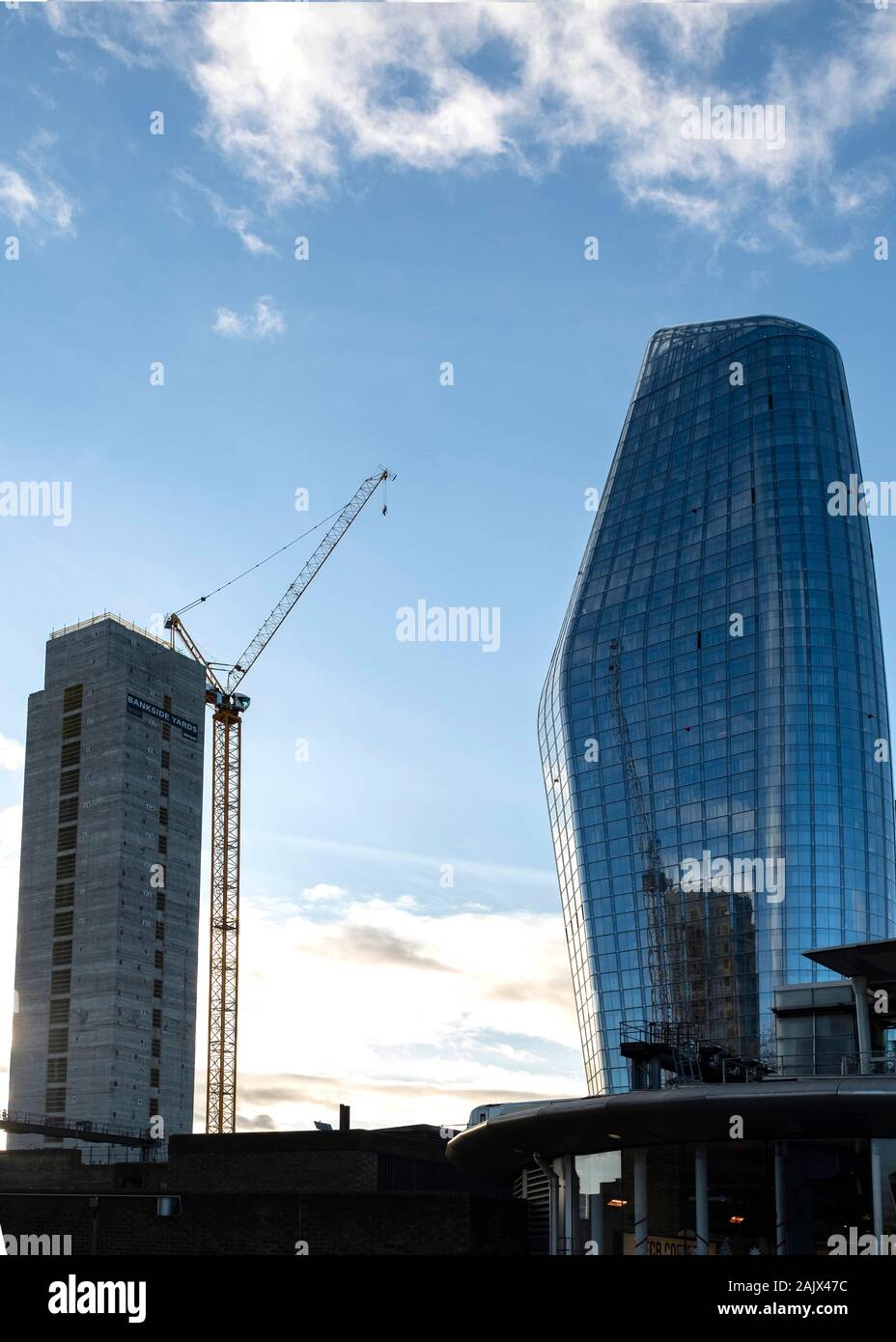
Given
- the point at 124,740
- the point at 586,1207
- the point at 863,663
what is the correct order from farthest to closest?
the point at 124,740 < the point at 863,663 < the point at 586,1207

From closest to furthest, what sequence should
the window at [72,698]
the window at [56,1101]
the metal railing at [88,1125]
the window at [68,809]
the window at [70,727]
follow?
the metal railing at [88,1125] → the window at [56,1101] → the window at [68,809] → the window at [70,727] → the window at [72,698]

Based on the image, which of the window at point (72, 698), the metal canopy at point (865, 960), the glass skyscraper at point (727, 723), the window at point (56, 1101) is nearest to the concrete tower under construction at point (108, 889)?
the window at point (56, 1101)

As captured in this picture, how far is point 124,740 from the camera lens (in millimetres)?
178000

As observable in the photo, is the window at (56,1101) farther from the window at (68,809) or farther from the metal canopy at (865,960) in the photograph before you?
the metal canopy at (865,960)

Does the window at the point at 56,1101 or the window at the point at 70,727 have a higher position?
the window at the point at 70,727

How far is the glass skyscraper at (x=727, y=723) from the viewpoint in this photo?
518 feet

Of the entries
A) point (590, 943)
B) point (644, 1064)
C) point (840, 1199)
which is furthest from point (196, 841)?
point (840, 1199)

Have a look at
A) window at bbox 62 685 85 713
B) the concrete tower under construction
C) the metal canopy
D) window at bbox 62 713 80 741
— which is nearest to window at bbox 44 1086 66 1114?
the concrete tower under construction

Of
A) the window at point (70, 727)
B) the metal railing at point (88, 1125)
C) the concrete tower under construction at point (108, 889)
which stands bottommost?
the metal railing at point (88, 1125)

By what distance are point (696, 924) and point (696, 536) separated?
173ft

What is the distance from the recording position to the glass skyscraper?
158000 mm

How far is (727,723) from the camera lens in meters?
168

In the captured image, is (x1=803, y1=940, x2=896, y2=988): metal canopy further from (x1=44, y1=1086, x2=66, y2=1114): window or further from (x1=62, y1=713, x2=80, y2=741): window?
(x1=62, y1=713, x2=80, y2=741): window
